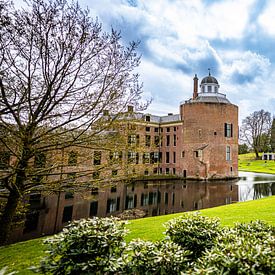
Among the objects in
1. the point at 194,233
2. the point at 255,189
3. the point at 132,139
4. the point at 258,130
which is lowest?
the point at 255,189

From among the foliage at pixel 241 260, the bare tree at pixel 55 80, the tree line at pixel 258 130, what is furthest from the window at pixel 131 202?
the tree line at pixel 258 130

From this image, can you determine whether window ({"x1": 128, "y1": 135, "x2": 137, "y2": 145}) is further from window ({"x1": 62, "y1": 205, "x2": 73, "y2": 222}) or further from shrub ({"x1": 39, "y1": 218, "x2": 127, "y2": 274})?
window ({"x1": 62, "y1": 205, "x2": 73, "y2": 222})

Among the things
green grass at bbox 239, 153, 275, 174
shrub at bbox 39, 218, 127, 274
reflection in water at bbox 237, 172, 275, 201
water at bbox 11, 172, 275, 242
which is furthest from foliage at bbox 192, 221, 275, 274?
green grass at bbox 239, 153, 275, 174

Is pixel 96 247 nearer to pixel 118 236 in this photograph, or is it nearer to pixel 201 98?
pixel 118 236

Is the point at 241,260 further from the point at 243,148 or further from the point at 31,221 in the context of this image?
the point at 243,148

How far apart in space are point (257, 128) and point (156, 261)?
55379 millimetres

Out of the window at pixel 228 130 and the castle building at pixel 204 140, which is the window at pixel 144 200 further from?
the window at pixel 228 130

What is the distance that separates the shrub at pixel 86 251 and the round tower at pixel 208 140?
2631cm

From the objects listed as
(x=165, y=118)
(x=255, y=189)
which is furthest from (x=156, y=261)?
(x=165, y=118)

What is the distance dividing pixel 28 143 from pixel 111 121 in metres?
1.82

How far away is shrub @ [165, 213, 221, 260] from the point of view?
3.36 meters

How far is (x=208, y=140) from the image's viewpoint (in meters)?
28.5

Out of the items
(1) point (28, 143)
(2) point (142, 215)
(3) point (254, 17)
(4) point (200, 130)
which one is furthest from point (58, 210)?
(4) point (200, 130)

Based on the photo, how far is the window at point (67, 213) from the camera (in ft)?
35.8
